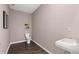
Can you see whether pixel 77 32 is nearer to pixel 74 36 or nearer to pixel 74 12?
pixel 74 36

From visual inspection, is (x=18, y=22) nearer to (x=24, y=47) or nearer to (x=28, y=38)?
(x=28, y=38)

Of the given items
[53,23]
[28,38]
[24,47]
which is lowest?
[24,47]

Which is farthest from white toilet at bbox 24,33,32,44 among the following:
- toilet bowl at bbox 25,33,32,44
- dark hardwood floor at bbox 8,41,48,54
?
dark hardwood floor at bbox 8,41,48,54

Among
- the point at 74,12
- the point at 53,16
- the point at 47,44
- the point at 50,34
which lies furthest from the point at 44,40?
the point at 74,12

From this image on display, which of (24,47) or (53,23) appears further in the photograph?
(24,47)

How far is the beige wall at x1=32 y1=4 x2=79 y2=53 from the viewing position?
1789 millimetres

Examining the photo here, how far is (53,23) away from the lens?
91.2 inches

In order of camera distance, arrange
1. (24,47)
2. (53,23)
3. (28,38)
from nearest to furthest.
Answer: (53,23) → (28,38) → (24,47)

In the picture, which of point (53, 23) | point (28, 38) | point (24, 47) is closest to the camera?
point (53, 23)

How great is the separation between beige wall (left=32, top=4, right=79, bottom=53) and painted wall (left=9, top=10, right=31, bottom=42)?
27 centimetres

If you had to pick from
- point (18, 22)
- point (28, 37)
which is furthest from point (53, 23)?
point (18, 22)

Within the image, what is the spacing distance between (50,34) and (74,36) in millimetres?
837

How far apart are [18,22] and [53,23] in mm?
926

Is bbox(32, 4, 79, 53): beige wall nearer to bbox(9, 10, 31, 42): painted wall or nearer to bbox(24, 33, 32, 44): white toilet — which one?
bbox(24, 33, 32, 44): white toilet
